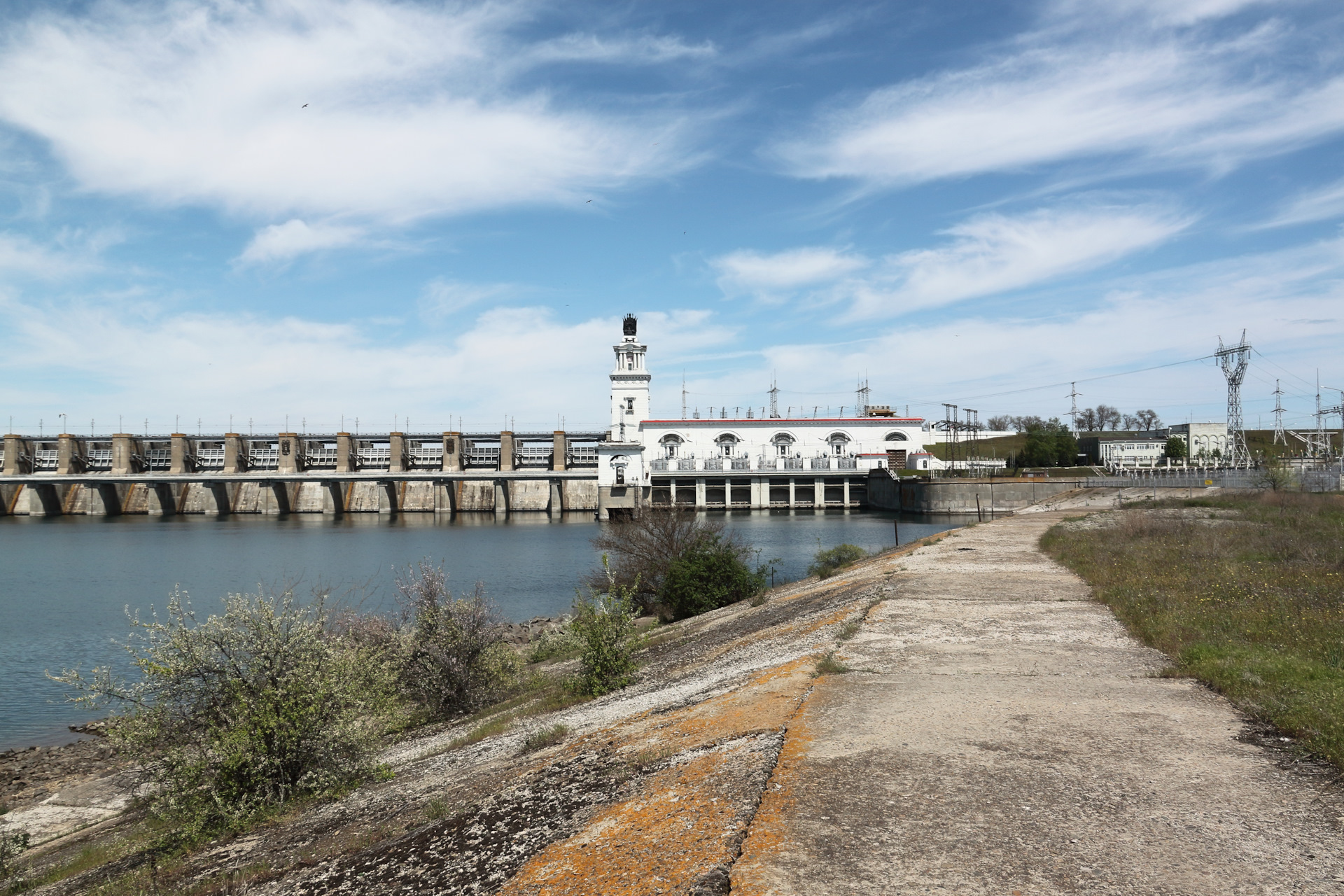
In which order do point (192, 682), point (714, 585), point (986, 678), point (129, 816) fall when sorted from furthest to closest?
1. point (714, 585)
2. point (129, 816)
3. point (192, 682)
4. point (986, 678)

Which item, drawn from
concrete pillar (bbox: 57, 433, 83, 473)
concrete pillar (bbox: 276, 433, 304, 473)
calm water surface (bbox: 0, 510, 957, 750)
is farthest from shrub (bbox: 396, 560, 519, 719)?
concrete pillar (bbox: 57, 433, 83, 473)

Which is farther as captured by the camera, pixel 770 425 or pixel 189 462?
pixel 189 462

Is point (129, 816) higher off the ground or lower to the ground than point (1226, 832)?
lower

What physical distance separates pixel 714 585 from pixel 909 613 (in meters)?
12.4

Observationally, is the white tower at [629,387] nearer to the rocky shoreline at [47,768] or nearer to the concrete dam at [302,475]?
the concrete dam at [302,475]

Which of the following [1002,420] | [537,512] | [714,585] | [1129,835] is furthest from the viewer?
[1002,420]

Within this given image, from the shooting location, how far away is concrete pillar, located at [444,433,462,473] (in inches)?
3875

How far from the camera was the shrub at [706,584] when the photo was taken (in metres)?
24.3

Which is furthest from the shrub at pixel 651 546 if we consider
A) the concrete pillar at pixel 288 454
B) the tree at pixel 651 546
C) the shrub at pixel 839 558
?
the concrete pillar at pixel 288 454

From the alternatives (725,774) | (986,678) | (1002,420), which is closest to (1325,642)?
(986,678)

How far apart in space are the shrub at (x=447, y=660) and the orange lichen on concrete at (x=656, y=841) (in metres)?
9.12

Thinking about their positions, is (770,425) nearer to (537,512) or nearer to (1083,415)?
(537,512)

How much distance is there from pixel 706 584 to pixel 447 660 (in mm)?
11413

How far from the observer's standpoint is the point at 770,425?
92.7m
